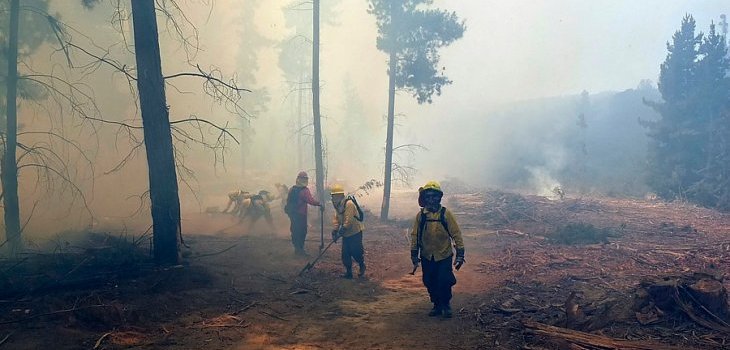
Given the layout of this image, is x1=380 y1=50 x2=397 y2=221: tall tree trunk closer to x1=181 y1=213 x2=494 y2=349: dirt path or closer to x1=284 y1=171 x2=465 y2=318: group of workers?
x1=181 y1=213 x2=494 y2=349: dirt path

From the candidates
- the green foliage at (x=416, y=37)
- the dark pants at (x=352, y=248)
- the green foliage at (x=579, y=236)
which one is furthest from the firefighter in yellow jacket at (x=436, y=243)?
the green foliage at (x=416, y=37)

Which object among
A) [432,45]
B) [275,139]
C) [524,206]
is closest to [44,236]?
[432,45]

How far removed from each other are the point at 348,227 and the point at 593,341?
5.70 meters

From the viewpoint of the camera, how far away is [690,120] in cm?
2859

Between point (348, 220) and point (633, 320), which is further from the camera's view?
point (348, 220)

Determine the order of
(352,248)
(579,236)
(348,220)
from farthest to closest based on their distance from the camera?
(579,236) < (352,248) < (348,220)

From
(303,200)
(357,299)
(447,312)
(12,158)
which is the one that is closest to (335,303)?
(357,299)

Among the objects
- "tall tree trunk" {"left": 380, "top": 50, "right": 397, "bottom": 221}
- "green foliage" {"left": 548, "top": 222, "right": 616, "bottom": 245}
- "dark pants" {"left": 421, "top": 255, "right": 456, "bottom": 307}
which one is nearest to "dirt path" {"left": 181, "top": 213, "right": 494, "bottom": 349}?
"dark pants" {"left": 421, "top": 255, "right": 456, "bottom": 307}

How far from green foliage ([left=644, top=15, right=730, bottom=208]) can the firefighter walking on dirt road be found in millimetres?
24142

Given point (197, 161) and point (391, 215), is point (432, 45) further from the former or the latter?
point (197, 161)

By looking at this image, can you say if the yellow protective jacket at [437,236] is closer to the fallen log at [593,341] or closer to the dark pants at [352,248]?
the fallen log at [593,341]

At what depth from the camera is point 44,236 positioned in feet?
52.3

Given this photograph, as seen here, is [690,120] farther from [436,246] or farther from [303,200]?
[436,246]

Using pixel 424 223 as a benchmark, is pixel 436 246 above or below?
below
